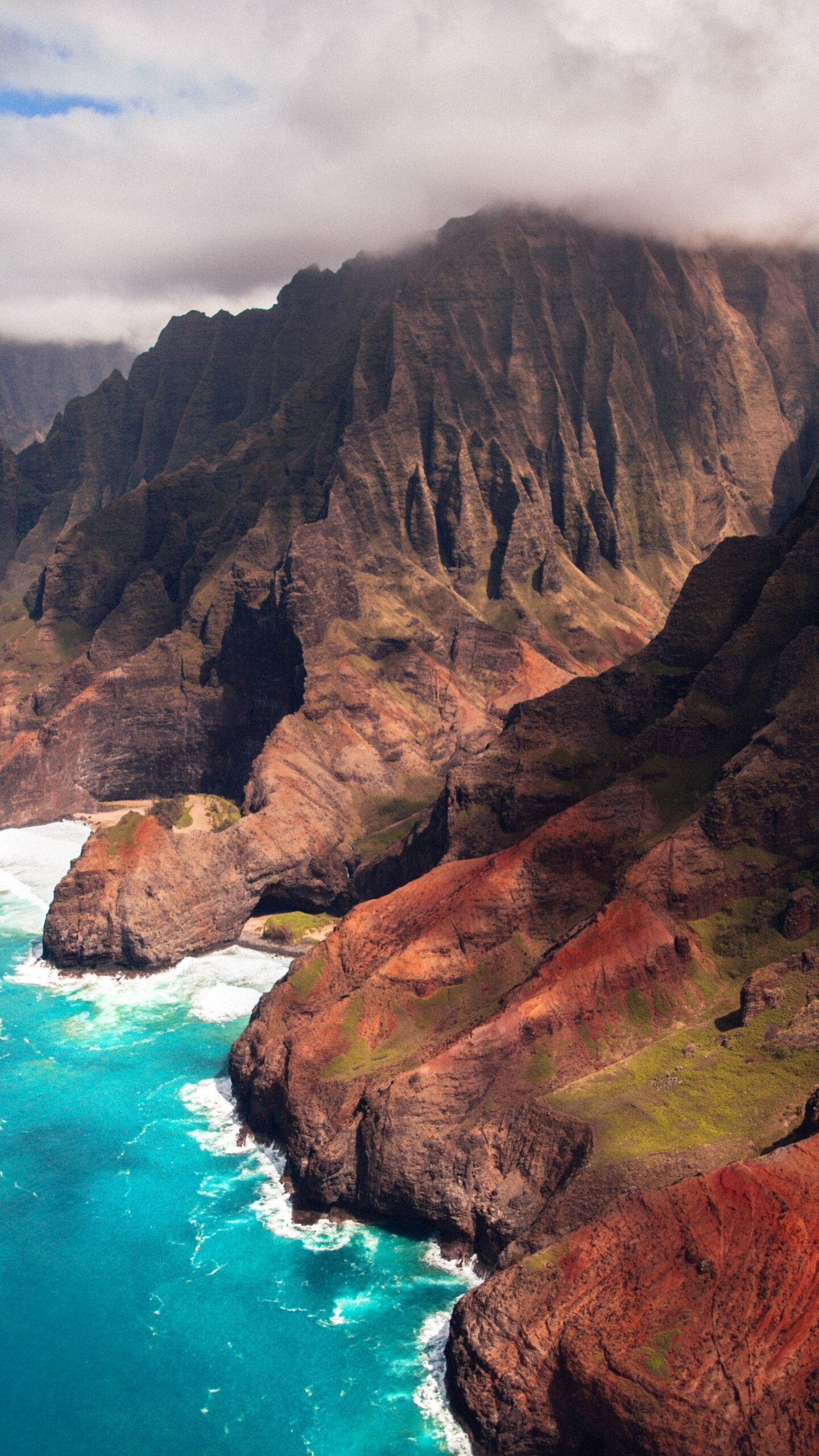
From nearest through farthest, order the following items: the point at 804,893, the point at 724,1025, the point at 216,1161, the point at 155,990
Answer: the point at 724,1025 < the point at 804,893 < the point at 216,1161 < the point at 155,990

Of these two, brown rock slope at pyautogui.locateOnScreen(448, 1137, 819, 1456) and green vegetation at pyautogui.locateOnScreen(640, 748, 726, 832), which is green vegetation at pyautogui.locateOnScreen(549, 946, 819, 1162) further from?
green vegetation at pyautogui.locateOnScreen(640, 748, 726, 832)

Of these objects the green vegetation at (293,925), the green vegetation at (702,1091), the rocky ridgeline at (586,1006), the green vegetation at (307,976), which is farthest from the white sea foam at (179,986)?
the green vegetation at (702,1091)

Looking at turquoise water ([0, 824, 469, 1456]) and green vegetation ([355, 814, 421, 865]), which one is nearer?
turquoise water ([0, 824, 469, 1456])

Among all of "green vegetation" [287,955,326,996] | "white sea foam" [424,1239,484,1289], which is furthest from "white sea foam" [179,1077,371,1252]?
"green vegetation" [287,955,326,996]

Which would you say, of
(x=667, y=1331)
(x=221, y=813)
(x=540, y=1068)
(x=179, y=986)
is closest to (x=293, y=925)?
(x=179, y=986)

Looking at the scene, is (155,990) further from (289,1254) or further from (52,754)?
(52,754)

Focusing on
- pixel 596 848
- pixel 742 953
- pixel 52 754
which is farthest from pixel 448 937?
pixel 52 754

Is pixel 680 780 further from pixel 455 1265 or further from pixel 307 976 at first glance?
pixel 455 1265
